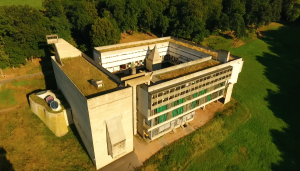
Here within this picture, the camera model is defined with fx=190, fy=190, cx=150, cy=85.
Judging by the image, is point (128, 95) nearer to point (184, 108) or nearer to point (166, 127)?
point (166, 127)

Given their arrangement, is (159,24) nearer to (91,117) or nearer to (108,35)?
(108,35)

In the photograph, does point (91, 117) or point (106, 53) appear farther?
point (106, 53)

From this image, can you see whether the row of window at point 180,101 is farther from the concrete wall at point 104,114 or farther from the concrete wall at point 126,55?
the concrete wall at point 126,55

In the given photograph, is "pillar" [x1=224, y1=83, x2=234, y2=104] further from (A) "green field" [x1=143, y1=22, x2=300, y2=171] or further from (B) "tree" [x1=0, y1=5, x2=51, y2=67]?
(B) "tree" [x1=0, y1=5, x2=51, y2=67]

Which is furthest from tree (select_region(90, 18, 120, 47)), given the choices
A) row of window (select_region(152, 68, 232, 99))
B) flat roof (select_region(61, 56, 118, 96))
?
row of window (select_region(152, 68, 232, 99))

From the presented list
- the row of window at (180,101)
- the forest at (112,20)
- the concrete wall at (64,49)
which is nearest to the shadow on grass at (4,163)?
the concrete wall at (64,49)

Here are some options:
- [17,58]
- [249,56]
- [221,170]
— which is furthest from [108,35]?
[249,56]
